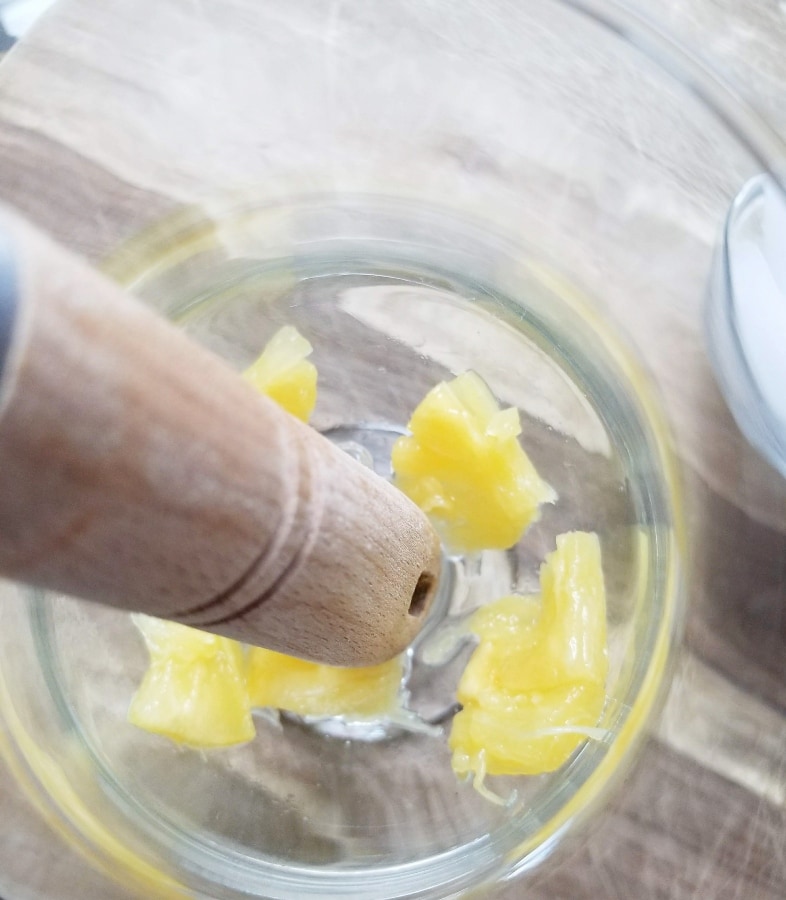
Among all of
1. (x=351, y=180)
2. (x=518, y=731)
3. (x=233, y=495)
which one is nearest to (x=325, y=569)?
(x=233, y=495)

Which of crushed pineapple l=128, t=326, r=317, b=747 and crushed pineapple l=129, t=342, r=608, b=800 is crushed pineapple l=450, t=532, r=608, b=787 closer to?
crushed pineapple l=129, t=342, r=608, b=800

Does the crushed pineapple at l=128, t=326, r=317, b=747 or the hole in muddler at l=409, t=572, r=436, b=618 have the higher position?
the hole in muddler at l=409, t=572, r=436, b=618

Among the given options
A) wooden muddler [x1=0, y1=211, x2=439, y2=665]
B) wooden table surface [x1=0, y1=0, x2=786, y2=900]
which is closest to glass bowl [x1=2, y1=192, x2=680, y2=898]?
wooden table surface [x1=0, y1=0, x2=786, y2=900]

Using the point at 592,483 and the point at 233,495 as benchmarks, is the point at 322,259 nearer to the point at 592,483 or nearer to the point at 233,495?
the point at 592,483

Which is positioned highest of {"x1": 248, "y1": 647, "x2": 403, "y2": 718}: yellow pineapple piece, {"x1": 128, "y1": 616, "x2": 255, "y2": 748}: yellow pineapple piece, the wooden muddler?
the wooden muddler

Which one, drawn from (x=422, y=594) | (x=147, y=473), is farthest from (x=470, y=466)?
(x=147, y=473)

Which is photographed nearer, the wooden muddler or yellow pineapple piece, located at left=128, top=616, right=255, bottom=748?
the wooden muddler
